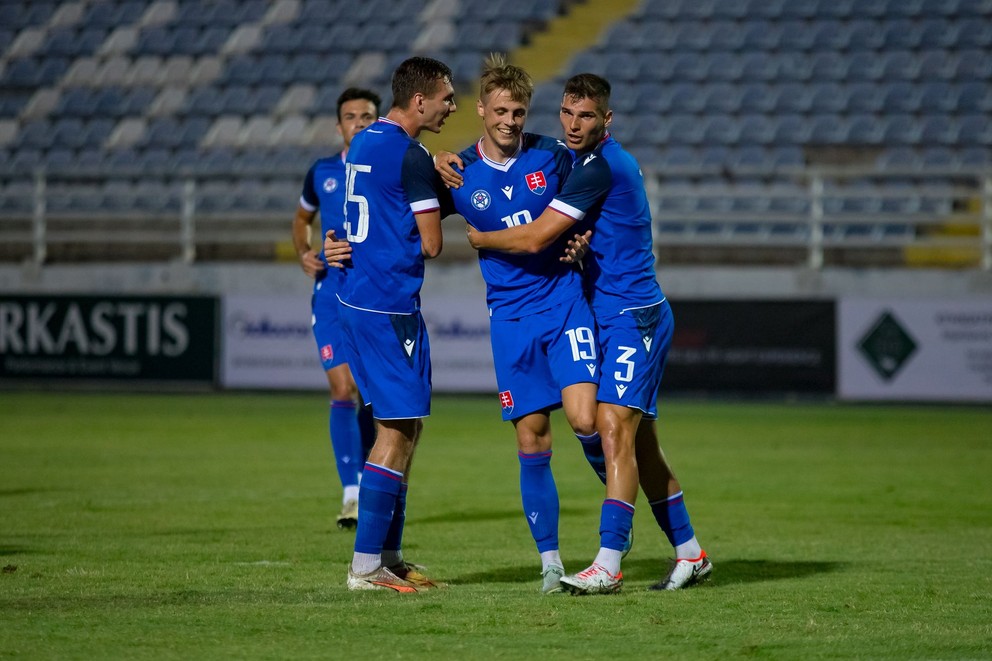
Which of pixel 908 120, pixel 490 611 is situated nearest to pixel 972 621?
pixel 490 611

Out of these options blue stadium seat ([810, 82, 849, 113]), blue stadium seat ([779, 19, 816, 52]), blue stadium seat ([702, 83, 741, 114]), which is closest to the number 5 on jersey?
blue stadium seat ([810, 82, 849, 113])

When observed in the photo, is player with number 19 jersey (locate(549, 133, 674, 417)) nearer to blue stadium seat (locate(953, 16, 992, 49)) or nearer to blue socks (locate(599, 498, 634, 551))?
blue socks (locate(599, 498, 634, 551))

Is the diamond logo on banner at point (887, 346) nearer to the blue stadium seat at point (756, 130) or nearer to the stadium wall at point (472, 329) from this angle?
the stadium wall at point (472, 329)

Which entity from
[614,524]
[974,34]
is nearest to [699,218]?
[974,34]

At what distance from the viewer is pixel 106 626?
508 cm

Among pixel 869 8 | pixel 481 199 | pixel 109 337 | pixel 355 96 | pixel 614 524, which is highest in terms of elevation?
pixel 869 8

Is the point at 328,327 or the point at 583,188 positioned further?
the point at 328,327

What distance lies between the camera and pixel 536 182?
6.09m

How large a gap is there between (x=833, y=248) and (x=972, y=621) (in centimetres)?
1463

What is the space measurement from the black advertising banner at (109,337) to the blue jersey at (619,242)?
13417 mm

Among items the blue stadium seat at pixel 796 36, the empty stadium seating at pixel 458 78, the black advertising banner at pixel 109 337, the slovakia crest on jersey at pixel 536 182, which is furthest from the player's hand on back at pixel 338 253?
the blue stadium seat at pixel 796 36

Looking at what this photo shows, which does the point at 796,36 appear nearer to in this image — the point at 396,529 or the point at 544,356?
the point at 544,356

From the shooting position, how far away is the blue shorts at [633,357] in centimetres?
600

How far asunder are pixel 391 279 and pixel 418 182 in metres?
0.42
